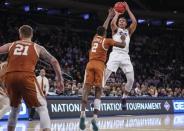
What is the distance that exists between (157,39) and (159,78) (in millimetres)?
7291

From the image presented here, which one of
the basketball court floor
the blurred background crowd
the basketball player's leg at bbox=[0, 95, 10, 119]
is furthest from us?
the blurred background crowd

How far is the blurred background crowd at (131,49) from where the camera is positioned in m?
22.8

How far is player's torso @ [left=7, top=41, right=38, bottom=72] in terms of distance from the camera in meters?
6.75

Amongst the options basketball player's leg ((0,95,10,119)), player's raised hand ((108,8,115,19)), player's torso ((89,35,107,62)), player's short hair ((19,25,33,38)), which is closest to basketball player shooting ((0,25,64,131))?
player's short hair ((19,25,33,38))

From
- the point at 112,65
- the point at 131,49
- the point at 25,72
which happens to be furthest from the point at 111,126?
the point at 131,49

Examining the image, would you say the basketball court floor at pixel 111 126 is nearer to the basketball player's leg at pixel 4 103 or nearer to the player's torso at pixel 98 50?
the basketball player's leg at pixel 4 103

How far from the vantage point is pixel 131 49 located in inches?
1234

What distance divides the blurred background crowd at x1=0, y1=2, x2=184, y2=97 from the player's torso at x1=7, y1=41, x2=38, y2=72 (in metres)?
12.1

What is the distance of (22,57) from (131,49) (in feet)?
81.7

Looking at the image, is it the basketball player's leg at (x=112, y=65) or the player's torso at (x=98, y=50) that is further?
the basketball player's leg at (x=112, y=65)

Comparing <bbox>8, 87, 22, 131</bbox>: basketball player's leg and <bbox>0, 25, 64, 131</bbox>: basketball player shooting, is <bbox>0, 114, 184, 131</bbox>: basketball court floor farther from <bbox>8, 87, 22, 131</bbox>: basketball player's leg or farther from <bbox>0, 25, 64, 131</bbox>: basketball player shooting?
<bbox>0, 25, 64, 131</bbox>: basketball player shooting

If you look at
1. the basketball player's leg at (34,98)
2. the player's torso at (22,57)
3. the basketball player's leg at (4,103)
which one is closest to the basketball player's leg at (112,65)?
the basketball player's leg at (4,103)

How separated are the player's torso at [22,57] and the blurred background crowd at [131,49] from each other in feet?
39.6

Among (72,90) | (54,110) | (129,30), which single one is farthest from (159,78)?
(129,30)
